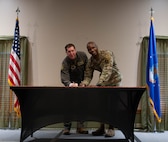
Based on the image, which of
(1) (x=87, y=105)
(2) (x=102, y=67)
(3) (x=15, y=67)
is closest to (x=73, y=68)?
(2) (x=102, y=67)

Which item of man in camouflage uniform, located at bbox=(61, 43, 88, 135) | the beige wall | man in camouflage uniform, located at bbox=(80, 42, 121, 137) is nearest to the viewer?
man in camouflage uniform, located at bbox=(80, 42, 121, 137)

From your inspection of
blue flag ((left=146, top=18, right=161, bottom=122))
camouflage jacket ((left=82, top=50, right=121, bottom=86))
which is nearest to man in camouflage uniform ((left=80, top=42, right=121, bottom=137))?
camouflage jacket ((left=82, top=50, right=121, bottom=86))

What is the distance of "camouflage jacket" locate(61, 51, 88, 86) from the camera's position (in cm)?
324

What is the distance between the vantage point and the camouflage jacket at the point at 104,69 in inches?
116

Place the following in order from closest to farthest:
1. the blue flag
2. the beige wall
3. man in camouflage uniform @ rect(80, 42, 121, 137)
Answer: man in camouflage uniform @ rect(80, 42, 121, 137) < the blue flag < the beige wall

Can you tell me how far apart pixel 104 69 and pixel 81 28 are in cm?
167

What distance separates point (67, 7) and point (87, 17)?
1.48 feet

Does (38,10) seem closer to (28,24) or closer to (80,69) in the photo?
(28,24)

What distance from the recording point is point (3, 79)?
14.1 ft

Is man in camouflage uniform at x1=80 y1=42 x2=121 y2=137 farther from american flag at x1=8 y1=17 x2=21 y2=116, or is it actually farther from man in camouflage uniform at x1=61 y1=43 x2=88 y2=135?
american flag at x1=8 y1=17 x2=21 y2=116

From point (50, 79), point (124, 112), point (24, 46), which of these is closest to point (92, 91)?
point (124, 112)

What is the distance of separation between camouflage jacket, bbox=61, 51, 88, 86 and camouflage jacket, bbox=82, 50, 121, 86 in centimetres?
13

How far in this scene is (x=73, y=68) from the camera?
3299 mm

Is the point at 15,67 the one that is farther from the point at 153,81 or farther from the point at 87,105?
the point at 153,81
